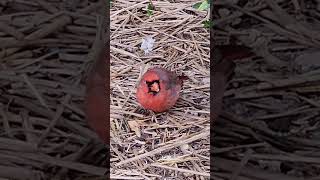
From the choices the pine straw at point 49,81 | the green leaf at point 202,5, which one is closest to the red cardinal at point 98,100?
the pine straw at point 49,81

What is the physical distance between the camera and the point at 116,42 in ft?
4.92

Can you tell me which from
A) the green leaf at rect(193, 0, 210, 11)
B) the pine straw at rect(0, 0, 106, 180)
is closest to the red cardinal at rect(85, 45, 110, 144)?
the pine straw at rect(0, 0, 106, 180)

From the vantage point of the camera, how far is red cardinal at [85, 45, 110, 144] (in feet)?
4.58

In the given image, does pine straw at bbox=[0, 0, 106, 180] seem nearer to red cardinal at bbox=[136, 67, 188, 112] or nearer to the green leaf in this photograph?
red cardinal at bbox=[136, 67, 188, 112]

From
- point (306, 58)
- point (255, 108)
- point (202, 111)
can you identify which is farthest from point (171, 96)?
point (306, 58)

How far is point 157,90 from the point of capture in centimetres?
144

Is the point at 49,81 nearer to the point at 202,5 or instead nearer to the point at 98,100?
the point at 98,100

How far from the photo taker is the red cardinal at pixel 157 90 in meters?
1.41

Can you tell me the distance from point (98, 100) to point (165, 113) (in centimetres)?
15

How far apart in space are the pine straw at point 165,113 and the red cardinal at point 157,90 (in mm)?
34

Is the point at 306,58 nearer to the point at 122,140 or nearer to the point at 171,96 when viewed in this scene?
the point at 171,96

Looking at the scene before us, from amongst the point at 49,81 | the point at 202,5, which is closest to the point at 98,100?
the point at 49,81

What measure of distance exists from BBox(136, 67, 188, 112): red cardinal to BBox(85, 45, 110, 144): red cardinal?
7cm

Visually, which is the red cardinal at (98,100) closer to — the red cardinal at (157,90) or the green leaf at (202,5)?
the red cardinal at (157,90)
